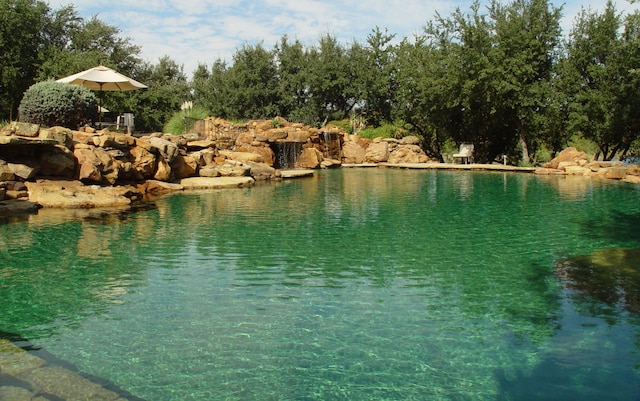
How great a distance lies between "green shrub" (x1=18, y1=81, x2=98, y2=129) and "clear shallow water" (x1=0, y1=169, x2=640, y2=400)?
5.76 m

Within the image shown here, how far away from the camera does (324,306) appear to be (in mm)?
5684

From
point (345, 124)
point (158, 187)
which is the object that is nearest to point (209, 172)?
point (158, 187)

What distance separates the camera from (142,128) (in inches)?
1227

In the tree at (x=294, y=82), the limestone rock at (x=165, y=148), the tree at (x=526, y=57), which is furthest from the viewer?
the tree at (x=294, y=82)

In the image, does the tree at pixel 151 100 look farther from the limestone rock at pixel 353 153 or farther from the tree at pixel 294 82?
the limestone rock at pixel 353 153

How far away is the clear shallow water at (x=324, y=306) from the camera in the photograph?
13.6ft

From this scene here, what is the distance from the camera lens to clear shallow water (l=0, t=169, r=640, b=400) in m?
4.14

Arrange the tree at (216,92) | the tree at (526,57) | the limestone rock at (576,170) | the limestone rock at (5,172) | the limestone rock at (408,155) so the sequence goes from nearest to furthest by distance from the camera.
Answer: the limestone rock at (5,172) → the limestone rock at (576,170) → the tree at (526,57) → the limestone rock at (408,155) → the tree at (216,92)

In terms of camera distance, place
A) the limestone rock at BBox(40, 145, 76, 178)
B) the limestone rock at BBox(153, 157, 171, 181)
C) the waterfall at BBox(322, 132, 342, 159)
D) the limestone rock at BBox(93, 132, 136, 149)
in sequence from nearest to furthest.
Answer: the limestone rock at BBox(40, 145, 76, 178) < the limestone rock at BBox(93, 132, 136, 149) < the limestone rock at BBox(153, 157, 171, 181) < the waterfall at BBox(322, 132, 342, 159)

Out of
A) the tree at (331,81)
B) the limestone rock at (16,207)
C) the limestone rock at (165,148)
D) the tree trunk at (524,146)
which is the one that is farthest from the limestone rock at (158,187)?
the tree at (331,81)

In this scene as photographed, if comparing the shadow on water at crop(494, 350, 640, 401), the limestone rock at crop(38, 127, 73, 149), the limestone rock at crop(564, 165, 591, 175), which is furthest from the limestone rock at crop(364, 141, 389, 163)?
the shadow on water at crop(494, 350, 640, 401)

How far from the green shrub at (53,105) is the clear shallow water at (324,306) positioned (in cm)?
576

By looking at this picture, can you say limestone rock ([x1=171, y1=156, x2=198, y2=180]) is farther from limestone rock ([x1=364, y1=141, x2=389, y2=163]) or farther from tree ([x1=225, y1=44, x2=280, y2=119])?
tree ([x1=225, y1=44, x2=280, y2=119])

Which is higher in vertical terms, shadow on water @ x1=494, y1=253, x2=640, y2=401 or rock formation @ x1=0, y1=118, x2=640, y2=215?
rock formation @ x1=0, y1=118, x2=640, y2=215
